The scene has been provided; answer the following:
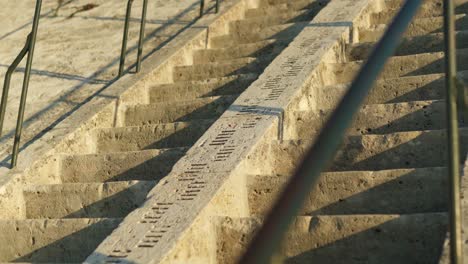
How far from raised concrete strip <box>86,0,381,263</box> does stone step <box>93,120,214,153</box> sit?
9.9 inches

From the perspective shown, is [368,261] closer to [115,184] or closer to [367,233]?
[367,233]

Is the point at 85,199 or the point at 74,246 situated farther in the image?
the point at 85,199

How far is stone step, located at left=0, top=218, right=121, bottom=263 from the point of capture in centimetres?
368

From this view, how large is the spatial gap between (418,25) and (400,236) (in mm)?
2595

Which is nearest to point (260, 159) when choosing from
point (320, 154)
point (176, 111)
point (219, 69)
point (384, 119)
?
point (384, 119)

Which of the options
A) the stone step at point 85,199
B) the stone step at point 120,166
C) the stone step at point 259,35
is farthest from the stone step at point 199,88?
the stone step at point 85,199

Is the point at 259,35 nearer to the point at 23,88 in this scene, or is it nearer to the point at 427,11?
the point at 427,11

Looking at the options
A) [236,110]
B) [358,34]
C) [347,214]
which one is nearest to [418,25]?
[358,34]

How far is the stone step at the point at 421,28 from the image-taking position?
5.37 meters

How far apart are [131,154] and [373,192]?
1.31 m

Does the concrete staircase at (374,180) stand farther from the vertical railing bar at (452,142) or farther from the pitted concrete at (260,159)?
the vertical railing bar at (452,142)

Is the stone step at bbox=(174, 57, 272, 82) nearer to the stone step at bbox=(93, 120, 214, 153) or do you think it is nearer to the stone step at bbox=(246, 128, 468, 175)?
the stone step at bbox=(93, 120, 214, 153)

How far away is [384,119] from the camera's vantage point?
4.11 metres

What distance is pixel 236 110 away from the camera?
441cm
